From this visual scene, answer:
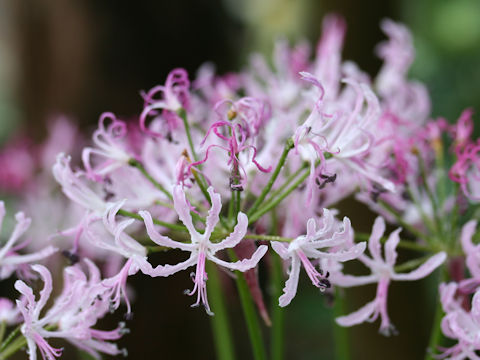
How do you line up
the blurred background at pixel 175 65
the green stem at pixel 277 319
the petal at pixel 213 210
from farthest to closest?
the blurred background at pixel 175 65, the green stem at pixel 277 319, the petal at pixel 213 210

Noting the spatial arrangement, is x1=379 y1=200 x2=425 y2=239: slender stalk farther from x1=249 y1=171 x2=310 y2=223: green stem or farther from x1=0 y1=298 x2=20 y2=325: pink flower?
x1=0 y1=298 x2=20 y2=325: pink flower

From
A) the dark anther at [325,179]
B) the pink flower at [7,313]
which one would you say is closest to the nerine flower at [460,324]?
the dark anther at [325,179]

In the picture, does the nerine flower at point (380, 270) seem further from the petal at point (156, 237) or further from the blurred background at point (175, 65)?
the blurred background at point (175, 65)

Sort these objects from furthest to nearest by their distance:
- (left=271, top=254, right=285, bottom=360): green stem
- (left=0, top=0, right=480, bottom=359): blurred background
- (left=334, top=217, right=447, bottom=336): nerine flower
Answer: (left=0, top=0, right=480, bottom=359): blurred background, (left=271, top=254, right=285, bottom=360): green stem, (left=334, top=217, right=447, bottom=336): nerine flower

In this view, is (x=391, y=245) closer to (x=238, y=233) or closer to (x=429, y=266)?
(x=429, y=266)

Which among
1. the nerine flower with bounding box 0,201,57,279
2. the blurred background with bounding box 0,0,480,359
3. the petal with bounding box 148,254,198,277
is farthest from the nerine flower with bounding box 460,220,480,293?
the blurred background with bounding box 0,0,480,359
